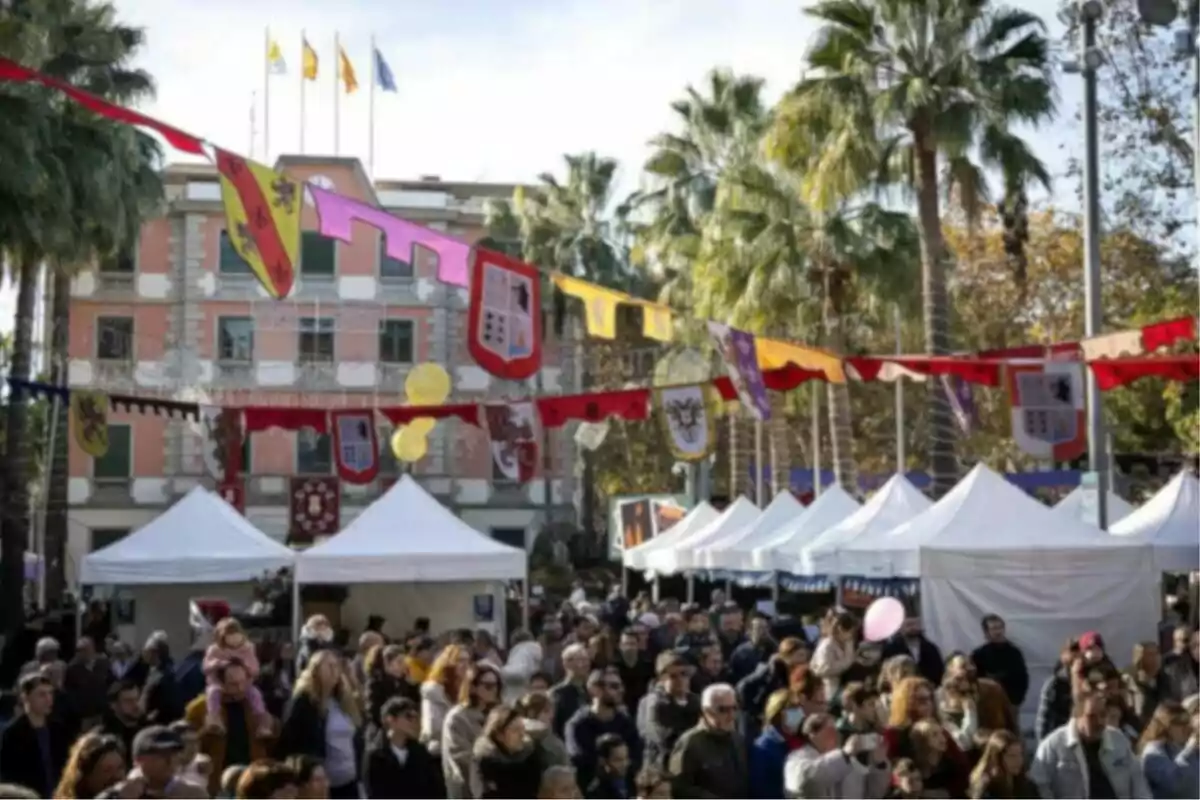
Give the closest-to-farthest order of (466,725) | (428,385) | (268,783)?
1. (268,783)
2. (466,725)
3. (428,385)

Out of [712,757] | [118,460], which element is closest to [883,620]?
[712,757]

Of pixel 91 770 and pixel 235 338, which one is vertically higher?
pixel 235 338

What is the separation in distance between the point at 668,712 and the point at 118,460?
4146 centimetres

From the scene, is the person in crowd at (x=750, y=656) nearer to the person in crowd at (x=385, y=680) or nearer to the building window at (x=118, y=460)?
the person in crowd at (x=385, y=680)

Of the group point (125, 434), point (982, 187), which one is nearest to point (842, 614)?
point (982, 187)

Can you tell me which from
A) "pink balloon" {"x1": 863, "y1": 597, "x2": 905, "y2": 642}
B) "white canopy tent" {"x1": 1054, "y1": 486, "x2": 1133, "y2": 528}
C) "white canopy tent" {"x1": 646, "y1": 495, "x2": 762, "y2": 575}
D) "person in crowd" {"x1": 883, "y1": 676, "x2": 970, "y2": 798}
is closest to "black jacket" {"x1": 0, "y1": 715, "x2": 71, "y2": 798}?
"person in crowd" {"x1": 883, "y1": 676, "x2": 970, "y2": 798}

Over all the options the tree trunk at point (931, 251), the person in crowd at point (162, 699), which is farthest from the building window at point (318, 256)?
the person in crowd at point (162, 699)

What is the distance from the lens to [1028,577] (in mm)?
20312

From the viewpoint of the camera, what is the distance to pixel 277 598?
24891mm

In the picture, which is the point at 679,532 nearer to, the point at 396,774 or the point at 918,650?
the point at 918,650

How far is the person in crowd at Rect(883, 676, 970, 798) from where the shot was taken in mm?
9625

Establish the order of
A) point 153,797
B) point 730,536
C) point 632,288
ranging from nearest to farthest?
point 153,797 < point 730,536 < point 632,288

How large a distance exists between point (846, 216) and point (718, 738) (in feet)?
79.1

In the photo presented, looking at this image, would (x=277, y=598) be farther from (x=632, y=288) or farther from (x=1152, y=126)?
(x=632, y=288)
